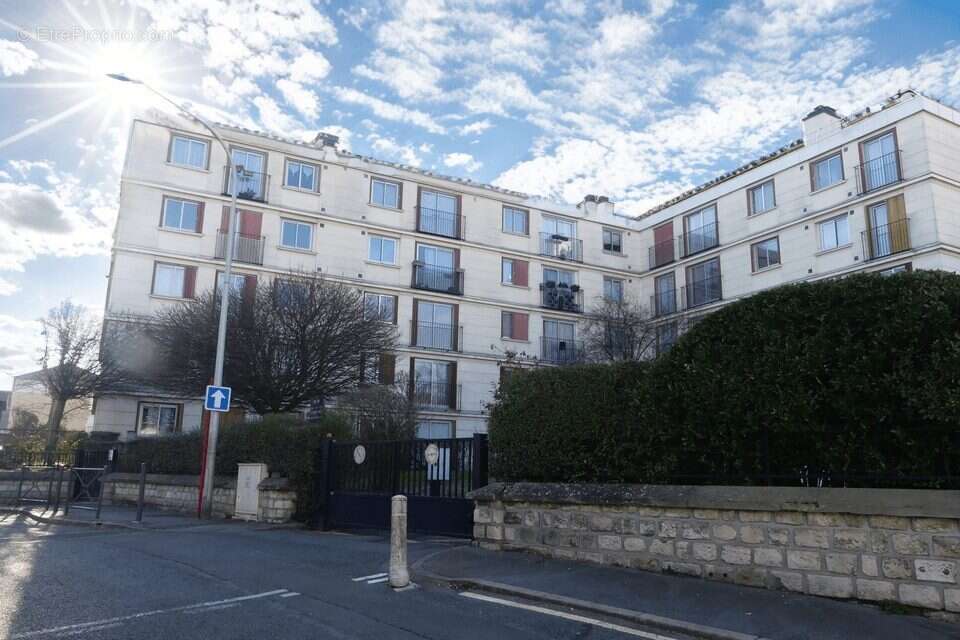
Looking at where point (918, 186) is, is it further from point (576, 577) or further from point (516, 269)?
point (576, 577)

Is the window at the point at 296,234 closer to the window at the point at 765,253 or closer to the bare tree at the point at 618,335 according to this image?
the bare tree at the point at 618,335

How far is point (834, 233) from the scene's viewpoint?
92.0ft

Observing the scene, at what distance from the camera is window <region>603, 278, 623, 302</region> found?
37.6m

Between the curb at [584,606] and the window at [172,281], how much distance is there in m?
23.2

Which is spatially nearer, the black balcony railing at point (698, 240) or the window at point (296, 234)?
the window at point (296, 234)

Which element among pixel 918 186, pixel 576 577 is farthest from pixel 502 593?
pixel 918 186

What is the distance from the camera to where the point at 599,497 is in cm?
811

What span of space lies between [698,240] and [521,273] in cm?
913

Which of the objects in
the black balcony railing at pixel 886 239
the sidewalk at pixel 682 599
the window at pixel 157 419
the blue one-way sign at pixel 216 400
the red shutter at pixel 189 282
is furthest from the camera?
the red shutter at pixel 189 282

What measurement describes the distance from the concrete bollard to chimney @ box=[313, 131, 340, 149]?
1087 inches

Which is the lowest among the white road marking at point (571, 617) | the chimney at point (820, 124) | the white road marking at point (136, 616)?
the white road marking at point (136, 616)

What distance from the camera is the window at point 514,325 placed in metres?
34.7

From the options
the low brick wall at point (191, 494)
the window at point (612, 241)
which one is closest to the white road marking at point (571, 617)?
the low brick wall at point (191, 494)

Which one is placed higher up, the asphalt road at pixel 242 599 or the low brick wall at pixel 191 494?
the low brick wall at pixel 191 494
